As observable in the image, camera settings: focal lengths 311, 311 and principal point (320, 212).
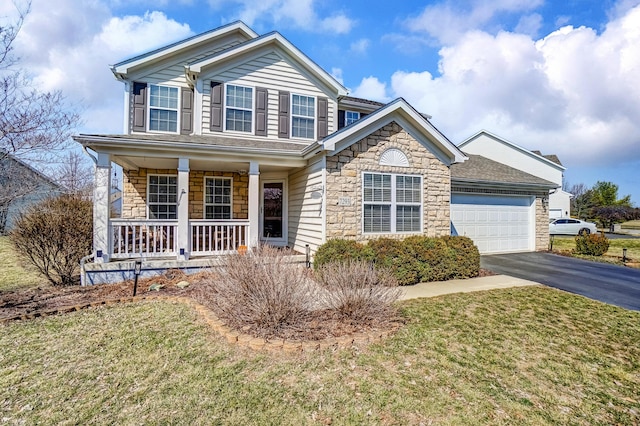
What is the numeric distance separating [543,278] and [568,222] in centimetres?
1862

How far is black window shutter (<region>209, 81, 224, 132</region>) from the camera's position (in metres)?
10.2

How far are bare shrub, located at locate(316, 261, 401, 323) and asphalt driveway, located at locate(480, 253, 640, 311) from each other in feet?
17.6

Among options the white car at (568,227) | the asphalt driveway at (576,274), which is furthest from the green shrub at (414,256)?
the white car at (568,227)

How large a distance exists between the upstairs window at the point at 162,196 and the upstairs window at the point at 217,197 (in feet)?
3.61

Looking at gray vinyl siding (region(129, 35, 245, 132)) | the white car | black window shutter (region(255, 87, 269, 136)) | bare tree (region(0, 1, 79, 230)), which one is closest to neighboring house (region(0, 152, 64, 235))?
bare tree (region(0, 1, 79, 230))

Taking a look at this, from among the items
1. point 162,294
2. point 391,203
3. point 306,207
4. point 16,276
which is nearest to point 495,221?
point 391,203

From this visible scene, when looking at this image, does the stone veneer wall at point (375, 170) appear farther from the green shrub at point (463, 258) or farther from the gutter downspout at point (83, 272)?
the gutter downspout at point (83, 272)

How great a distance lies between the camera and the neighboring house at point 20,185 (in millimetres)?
6473

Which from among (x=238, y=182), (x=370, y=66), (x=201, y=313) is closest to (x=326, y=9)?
(x=370, y=66)

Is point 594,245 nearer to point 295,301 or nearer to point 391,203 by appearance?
point 391,203

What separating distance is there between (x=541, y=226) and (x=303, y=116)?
11674 mm

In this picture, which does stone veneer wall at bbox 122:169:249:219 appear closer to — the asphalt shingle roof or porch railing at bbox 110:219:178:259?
porch railing at bbox 110:219:178:259

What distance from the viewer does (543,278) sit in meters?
8.89

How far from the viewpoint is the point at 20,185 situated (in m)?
6.87
